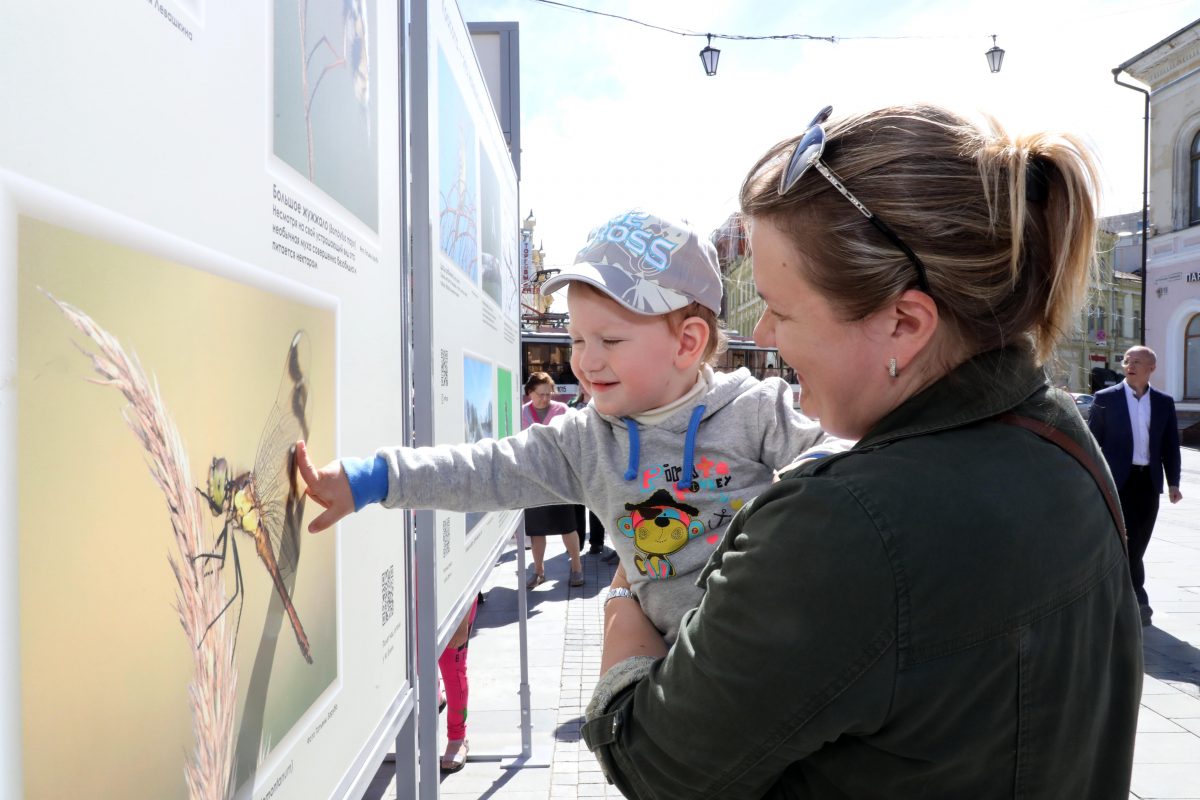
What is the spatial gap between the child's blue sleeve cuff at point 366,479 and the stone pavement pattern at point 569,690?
2924 millimetres

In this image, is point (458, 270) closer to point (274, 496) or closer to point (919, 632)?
point (274, 496)

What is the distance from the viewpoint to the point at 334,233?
1170 millimetres

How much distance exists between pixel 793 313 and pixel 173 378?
2.28 feet

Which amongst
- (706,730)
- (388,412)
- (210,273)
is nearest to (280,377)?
(210,273)

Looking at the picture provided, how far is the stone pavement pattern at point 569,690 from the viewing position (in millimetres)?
3830

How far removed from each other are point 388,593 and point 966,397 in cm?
105

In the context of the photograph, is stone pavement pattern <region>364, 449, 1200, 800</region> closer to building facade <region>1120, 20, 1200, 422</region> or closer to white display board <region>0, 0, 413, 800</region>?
white display board <region>0, 0, 413, 800</region>

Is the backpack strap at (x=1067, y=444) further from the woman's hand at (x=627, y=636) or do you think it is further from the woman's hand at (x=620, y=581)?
the woman's hand at (x=620, y=581)

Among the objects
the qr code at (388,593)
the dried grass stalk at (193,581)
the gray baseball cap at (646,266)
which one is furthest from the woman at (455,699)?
the dried grass stalk at (193,581)

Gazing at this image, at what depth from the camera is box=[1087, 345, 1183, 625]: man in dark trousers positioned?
606 centimetres

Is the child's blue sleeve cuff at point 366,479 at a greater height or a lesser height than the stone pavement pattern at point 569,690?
greater

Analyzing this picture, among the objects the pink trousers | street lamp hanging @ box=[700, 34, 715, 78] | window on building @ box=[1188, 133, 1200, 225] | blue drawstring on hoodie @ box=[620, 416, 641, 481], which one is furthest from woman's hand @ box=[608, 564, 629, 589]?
window on building @ box=[1188, 133, 1200, 225]

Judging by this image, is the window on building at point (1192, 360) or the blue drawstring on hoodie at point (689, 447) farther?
the window on building at point (1192, 360)

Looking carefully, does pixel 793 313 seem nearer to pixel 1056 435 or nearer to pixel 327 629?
pixel 1056 435
